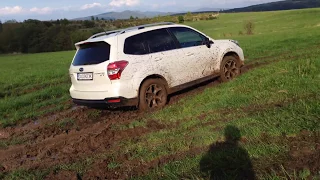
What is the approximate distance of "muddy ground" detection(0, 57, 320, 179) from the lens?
12.9 feet

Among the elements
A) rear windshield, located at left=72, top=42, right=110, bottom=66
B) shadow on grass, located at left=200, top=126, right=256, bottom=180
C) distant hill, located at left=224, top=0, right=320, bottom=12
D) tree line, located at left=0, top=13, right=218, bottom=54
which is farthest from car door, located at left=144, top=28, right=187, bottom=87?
distant hill, located at left=224, top=0, right=320, bottom=12

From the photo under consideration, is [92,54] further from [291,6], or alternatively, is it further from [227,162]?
[291,6]

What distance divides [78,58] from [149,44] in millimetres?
1618

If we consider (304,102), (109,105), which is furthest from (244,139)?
(109,105)

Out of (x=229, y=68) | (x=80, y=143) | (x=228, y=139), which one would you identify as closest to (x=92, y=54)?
(x=80, y=143)

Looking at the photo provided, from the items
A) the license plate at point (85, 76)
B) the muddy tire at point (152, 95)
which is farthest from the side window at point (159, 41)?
the license plate at point (85, 76)

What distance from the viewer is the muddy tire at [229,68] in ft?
27.8

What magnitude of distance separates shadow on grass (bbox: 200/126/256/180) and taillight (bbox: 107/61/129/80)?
2.81m

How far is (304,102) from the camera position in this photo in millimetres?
5090

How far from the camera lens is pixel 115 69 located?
6.30 meters

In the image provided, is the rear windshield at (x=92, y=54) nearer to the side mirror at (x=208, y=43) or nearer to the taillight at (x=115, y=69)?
the taillight at (x=115, y=69)

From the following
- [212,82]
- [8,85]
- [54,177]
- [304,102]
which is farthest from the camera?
[8,85]

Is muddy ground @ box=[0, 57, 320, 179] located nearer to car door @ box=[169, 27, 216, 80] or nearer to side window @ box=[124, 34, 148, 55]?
car door @ box=[169, 27, 216, 80]

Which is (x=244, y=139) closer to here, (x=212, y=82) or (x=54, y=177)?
(x=54, y=177)
